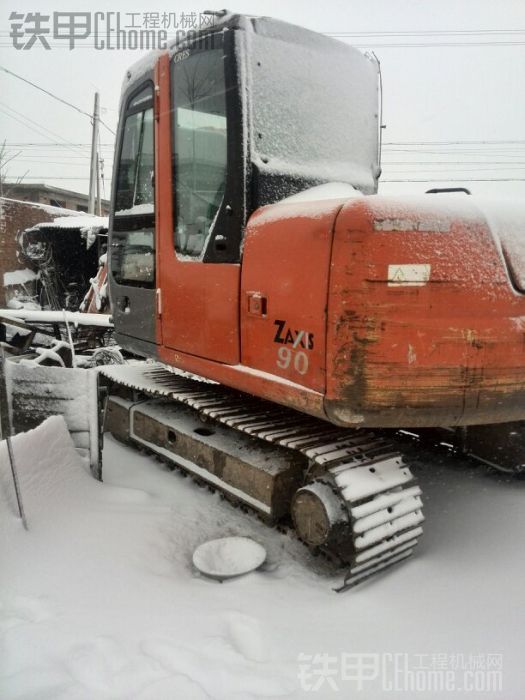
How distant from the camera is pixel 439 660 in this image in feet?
7.14

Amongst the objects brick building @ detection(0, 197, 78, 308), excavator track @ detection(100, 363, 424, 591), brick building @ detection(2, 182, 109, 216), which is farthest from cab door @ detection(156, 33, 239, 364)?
brick building @ detection(2, 182, 109, 216)

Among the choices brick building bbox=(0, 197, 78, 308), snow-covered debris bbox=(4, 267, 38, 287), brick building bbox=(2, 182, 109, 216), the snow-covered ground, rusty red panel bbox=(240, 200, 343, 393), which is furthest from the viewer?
brick building bbox=(2, 182, 109, 216)

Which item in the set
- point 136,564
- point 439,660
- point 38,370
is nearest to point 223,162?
point 38,370

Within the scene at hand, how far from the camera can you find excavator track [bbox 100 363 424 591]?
257 centimetres

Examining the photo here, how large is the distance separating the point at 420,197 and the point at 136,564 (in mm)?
2213

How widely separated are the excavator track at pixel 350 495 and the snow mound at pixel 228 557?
10.3 inches

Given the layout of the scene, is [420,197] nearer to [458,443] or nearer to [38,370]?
[458,443]

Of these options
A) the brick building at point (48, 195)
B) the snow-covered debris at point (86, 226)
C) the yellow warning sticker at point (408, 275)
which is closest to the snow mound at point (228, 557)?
the yellow warning sticker at point (408, 275)

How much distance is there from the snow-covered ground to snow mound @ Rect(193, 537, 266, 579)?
6cm

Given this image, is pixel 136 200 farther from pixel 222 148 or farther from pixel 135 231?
pixel 222 148

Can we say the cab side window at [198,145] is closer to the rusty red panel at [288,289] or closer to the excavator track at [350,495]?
the rusty red panel at [288,289]

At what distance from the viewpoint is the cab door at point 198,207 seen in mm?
2957

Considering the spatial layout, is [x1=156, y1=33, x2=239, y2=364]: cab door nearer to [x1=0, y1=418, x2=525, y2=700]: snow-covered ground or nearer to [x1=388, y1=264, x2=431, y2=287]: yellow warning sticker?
[x1=388, y1=264, x2=431, y2=287]: yellow warning sticker

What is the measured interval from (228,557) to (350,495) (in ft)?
2.60
